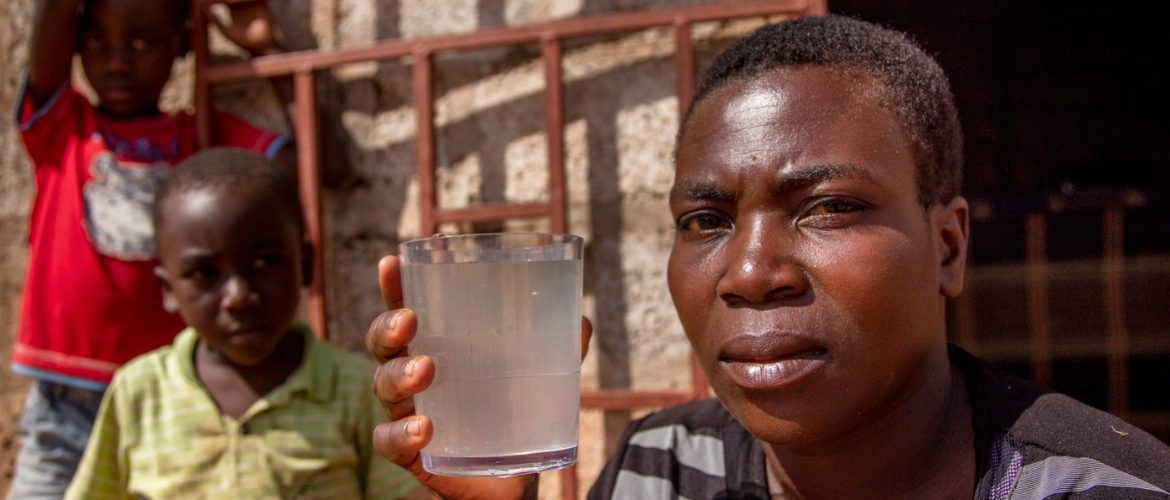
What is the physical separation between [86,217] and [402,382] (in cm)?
177

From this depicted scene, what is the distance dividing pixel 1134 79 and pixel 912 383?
208cm

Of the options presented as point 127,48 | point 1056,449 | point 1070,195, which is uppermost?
point 127,48

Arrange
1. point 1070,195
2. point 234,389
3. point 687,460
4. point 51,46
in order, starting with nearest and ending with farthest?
point 687,460 → point 234,389 → point 51,46 → point 1070,195

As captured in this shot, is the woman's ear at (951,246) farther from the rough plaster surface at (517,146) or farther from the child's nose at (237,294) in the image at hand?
the child's nose at (237,294)

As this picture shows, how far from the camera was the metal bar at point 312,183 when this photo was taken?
2.70 meters

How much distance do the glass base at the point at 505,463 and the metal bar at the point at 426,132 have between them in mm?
1368

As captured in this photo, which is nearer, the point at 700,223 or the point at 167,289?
the point at 700,223

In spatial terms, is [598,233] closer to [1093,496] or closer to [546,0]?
[546,0]

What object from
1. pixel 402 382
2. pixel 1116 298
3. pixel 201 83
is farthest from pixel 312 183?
pixel 1116 298

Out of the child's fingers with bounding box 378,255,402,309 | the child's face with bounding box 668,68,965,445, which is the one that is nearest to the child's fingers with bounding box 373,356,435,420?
the child's fingers with bounding box 378,255,402,309

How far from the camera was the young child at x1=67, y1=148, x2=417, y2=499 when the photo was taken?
2.24 m

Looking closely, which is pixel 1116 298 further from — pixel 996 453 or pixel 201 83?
pixel 201 83

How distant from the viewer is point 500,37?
2.55 meters

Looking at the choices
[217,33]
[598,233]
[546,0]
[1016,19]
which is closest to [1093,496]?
[598,233]
